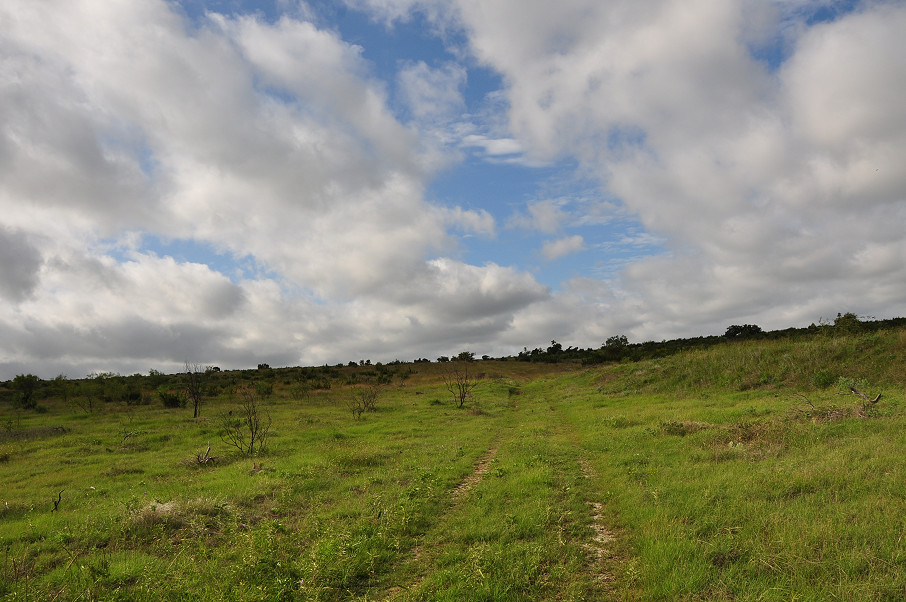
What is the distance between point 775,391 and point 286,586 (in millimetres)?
24156

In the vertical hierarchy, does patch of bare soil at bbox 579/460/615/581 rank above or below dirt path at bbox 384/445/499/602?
above

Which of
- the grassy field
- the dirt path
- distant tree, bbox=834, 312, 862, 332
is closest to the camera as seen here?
the grassy field

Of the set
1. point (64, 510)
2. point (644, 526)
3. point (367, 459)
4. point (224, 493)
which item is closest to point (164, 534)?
point (224, 493)

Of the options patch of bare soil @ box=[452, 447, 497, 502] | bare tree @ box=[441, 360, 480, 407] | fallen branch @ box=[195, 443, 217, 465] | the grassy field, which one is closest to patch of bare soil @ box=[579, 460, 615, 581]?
the grassy field

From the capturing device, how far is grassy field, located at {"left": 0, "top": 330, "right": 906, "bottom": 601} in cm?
636

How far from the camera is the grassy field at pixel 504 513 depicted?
20.9 feet

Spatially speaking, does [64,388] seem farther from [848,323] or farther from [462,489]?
[848,323]

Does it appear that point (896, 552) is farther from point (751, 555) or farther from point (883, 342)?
point (883, 342)

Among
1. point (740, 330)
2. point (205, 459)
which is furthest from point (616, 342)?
point (205, 459)

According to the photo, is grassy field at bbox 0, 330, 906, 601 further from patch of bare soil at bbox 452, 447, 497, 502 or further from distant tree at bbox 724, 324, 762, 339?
distant tree at bbox 724, 324, 762, 339

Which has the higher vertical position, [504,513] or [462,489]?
[504,513]

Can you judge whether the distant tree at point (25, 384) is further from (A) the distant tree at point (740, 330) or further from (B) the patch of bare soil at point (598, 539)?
(A) the distant tree at point (740, 330)

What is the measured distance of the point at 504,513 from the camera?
9242 mm

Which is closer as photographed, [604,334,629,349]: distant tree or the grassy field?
the grassy field
